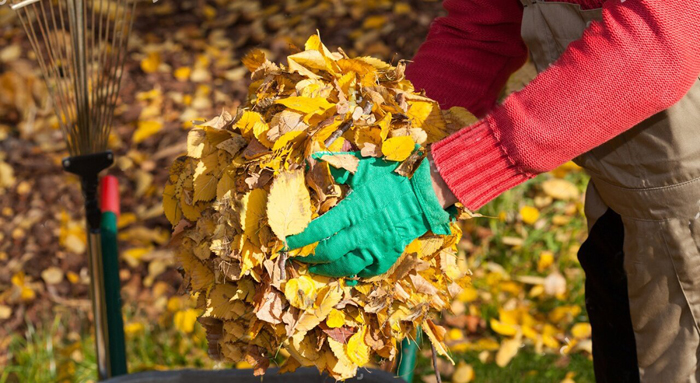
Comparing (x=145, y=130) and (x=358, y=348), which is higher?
(x=358, y=348)

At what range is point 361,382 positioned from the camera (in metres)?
1.47

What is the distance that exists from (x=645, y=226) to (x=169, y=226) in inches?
75.7

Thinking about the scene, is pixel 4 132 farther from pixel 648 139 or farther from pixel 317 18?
pixel 648 139

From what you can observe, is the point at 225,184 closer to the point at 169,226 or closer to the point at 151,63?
the point at 169,226

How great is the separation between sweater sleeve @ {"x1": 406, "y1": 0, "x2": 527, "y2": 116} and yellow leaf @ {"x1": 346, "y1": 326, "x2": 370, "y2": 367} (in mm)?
472

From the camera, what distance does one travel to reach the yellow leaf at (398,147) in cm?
106

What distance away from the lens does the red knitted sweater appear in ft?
3.22

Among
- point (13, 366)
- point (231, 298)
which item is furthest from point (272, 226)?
point (13, 366)

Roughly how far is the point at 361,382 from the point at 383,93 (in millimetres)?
606

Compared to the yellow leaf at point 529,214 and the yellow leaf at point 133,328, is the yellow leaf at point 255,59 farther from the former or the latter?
the yellow leaf at point 529,214

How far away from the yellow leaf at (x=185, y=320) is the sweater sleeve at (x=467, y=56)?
4.11 feet

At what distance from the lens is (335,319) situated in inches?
43.2

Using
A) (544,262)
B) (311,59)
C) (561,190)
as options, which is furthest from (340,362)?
(561,190)

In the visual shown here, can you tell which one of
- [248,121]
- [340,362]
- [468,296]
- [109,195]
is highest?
[248,121]
